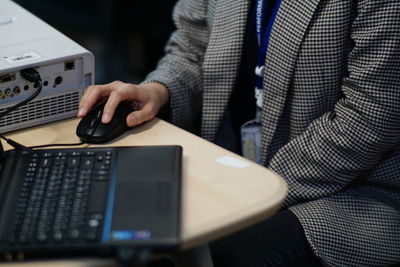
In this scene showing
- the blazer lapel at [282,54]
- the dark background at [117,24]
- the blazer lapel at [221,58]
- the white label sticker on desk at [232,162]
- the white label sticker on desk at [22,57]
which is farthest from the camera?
the dark background at [117,24]

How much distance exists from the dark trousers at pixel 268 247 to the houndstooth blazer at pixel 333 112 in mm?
22

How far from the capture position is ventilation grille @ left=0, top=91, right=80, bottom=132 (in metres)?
1.09

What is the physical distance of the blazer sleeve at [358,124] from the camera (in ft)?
3.65

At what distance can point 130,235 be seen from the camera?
0.79m

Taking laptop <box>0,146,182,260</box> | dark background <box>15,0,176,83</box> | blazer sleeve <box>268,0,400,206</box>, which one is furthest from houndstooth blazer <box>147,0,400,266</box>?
dark background <box>15,0,176,83</box>

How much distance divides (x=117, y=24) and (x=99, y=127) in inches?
64.9

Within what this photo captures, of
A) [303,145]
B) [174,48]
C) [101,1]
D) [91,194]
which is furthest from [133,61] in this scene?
[91,194]

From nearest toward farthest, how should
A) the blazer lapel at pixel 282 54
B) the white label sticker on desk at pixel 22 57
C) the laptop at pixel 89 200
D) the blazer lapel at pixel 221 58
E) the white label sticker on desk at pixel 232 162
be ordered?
1. the laptop at pixel 89 200
2. the white label sticker on desk at pixel 232 162
3. the white label sticker on desk at pixel 22 57
4. the blazer lapel at pixel 282 54
5. the blazer lapel at pixel 221 58

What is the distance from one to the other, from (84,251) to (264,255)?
0.44 m

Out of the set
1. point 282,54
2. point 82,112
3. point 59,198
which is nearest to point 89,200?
point 59,198

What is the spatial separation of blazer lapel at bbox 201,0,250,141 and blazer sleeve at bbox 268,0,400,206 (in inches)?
6.8

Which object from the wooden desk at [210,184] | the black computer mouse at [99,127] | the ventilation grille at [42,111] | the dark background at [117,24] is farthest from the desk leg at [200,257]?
the dark background at [117,24]

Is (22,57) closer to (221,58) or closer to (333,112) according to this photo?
(221,58)

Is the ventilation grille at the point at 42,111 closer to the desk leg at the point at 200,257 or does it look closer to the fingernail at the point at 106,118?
the fingernail at the point at 106,118
